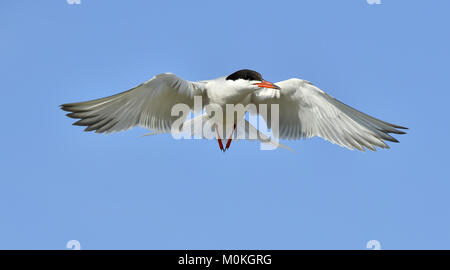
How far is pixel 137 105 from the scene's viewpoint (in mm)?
5703

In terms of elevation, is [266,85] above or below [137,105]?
above

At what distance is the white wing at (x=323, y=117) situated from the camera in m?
6.14

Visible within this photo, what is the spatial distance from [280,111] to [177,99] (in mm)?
1465

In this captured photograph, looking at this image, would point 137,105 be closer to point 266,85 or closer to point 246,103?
point 246,103

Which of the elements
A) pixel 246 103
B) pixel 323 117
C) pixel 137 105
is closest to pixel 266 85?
pixel 246 103

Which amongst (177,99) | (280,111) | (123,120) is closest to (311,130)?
(280,111)

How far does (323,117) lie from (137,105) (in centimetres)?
234

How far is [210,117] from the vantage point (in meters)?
6.17

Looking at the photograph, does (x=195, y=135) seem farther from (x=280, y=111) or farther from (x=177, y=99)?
(x=280, y=111)

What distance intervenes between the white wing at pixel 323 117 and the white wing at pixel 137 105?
3.25 ft

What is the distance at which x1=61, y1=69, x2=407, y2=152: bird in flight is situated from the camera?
5590 mm

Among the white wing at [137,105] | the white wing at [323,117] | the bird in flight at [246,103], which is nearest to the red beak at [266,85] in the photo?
the bird in flight at [246,103]

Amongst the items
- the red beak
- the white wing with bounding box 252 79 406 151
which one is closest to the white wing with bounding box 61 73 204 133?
the red beak

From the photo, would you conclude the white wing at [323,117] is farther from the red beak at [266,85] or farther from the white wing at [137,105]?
the white wing at [137,105]
